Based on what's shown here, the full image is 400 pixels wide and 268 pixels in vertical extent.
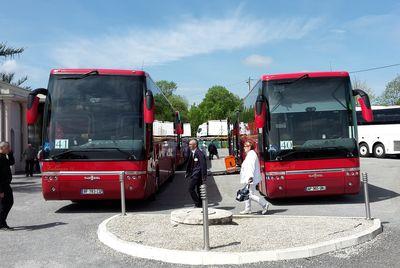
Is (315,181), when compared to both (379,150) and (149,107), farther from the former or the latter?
(379,150)

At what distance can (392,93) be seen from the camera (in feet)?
256

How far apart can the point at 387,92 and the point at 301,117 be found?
7182 centimetres

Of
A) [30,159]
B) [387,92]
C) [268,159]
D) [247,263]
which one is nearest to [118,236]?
[247,263]

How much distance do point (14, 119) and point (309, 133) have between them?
19800 millimetres

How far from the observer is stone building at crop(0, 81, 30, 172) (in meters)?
25.9

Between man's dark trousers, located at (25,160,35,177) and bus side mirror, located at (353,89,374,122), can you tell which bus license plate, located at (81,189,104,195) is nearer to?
bus side mirror, located at (353,89,374,122)

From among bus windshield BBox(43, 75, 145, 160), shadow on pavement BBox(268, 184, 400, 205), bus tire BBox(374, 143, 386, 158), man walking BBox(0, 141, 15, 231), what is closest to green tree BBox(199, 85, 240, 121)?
bus tire BBox(374, 143, 386, 158)

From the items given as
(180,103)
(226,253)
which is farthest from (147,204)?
(180,103)

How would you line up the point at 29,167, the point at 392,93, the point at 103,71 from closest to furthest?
the point at 103,71, the point at 29,167, the point at 392,93

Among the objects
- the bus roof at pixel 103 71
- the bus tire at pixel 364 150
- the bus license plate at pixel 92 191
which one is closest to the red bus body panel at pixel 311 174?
the bus roof at pixel 103 71

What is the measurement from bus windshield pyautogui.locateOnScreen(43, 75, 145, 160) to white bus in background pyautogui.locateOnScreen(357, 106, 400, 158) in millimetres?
24021

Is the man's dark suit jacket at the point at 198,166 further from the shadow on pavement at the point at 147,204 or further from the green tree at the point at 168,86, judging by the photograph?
the green tree at the point at 168,86

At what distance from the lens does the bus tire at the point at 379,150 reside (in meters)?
34.5

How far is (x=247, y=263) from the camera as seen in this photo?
6.97 metres
